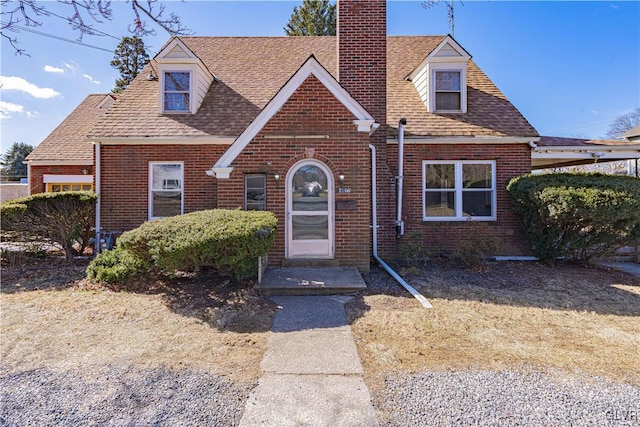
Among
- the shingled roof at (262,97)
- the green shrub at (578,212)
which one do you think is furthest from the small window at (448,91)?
the green shrub at (578,212)

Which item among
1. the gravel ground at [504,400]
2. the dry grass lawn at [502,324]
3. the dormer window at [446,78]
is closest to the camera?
the gravel ground at [504,400]

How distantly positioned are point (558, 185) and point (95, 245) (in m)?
12.4

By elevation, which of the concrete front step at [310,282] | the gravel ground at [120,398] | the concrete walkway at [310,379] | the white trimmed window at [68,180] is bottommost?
the gravel ground at [120,398]

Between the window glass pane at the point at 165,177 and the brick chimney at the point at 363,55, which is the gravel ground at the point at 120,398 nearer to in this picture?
the window glass pane at the point at 165,177

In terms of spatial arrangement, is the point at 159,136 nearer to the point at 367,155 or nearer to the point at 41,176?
the point at 367,155

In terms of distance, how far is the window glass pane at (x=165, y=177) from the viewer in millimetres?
9664

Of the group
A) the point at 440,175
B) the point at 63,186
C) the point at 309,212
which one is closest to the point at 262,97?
the point at 309,212

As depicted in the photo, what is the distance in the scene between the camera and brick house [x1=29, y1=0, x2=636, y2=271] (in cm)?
743

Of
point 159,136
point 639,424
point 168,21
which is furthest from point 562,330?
point 159,136

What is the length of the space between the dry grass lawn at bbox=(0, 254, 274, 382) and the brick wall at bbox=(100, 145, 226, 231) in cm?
278

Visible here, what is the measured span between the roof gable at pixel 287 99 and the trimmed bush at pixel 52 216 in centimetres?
448

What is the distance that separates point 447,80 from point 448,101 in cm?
65

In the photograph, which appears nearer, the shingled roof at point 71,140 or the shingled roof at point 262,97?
the shingled roof at point 262,97

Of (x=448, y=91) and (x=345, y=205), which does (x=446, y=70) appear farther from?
(x=345, y=205)
